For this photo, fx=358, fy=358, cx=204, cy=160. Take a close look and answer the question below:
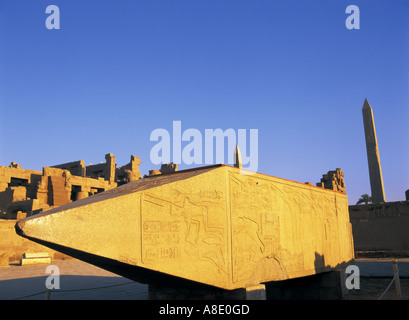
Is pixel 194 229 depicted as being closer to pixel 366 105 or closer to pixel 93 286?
pixel 93 286

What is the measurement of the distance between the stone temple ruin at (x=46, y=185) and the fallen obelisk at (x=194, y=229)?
50.8 ft

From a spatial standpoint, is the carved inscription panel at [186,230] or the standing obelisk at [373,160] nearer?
the carved inscription panel at [186,230]

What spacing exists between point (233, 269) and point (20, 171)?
25.3m

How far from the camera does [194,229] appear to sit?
4.88m

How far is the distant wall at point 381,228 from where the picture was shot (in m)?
16.2

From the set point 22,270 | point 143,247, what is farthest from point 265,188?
point 22,270

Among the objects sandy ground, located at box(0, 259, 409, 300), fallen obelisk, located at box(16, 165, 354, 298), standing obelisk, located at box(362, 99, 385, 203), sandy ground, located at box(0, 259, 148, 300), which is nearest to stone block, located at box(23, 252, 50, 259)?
sandy ground, located at box(0, 259, 148, 300)

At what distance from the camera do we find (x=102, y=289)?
28.8 feet

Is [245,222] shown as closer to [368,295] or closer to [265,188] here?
[265,188]

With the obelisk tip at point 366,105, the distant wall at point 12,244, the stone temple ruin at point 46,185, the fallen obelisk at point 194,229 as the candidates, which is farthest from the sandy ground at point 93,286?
the obelisk tip at point 366,105

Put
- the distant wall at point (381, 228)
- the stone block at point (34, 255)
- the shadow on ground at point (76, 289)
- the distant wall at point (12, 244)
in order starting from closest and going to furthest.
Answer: the shadow on ground at point (76, 289), the stone block at point (34, 255), the distant wall at point (12, 244), the distant wall at point (381, 228)

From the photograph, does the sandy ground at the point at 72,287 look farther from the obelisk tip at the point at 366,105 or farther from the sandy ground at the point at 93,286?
the obelisk tip at the point at 366,105

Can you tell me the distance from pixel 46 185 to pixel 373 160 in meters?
23.6

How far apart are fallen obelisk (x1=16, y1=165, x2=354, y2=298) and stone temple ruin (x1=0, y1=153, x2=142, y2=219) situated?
15.5 metres
